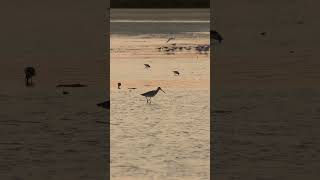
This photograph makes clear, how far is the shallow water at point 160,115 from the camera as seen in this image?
10.1 m

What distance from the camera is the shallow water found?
10.1m
